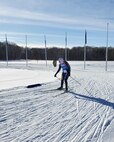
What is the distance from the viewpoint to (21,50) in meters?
104

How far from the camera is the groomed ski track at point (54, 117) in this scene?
21.5ft

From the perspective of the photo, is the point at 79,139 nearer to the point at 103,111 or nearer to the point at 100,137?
the point at 100,137

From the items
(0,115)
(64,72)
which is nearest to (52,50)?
(64,72)

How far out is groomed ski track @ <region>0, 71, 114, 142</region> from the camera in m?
6.57

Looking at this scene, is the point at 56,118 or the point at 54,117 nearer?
the point at 56,118

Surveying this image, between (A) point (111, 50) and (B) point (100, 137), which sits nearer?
(B) point (100, 137)

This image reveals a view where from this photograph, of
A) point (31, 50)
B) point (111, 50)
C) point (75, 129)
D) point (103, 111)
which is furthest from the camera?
point (31, 50)

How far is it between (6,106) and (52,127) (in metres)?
3.01

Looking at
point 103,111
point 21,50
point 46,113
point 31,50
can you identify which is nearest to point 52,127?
point 46,113

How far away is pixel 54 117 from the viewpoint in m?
8.41

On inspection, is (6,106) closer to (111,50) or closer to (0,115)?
(0,115)

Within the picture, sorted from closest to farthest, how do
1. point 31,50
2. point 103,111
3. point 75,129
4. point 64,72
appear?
point 75,129 → point 103,111 → point 64,72 → point 31,50

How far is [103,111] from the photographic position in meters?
9.47

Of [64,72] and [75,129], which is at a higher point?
[64,72]
